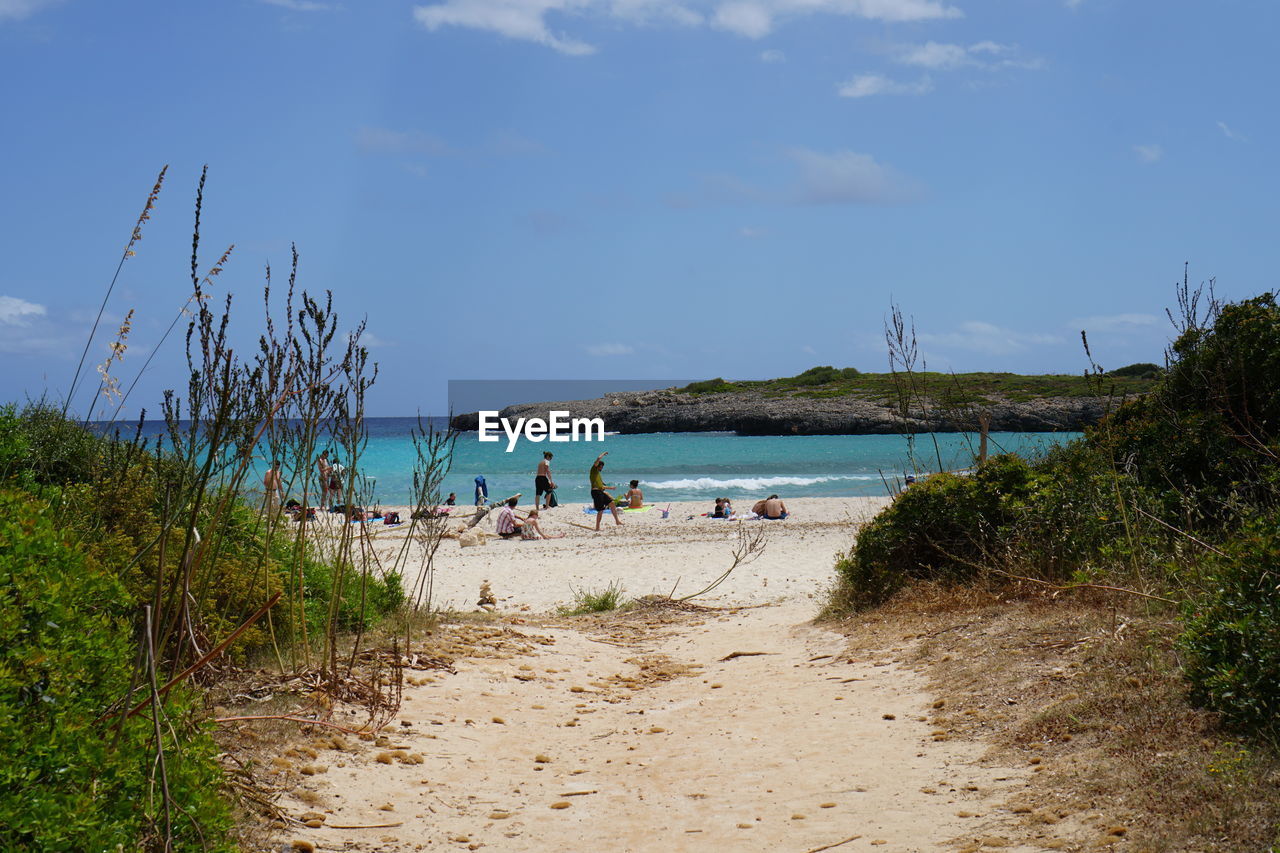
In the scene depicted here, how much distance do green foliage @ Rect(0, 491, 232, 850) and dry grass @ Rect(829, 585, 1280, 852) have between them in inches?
116

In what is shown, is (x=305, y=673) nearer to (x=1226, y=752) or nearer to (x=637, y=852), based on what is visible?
(x=637, y=852)

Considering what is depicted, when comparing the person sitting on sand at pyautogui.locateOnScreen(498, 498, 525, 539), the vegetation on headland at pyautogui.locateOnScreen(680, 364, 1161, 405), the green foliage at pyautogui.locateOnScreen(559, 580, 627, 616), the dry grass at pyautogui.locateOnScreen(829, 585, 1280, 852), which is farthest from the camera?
the vegetation on headland at pyautogui.locateOnScreen(680, 364, 1161, 405)

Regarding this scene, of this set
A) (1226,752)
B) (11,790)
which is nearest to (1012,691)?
(1226,752)

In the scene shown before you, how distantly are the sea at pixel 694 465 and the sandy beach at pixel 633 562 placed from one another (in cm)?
280

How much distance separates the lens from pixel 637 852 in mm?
3979

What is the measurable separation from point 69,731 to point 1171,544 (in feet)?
21.2

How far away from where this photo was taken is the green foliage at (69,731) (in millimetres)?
2445

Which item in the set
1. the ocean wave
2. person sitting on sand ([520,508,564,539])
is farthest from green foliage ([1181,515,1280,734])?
the ocean wave

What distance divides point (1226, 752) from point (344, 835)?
11.4 feet

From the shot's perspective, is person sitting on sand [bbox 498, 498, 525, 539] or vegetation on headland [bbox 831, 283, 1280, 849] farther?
person sitting on sand [bbox 498, 498, 525, 539]

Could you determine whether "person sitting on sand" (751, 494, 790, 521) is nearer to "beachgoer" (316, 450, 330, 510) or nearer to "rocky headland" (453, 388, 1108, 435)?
Answer: "beachgoer" (316, 450, 330, 510)

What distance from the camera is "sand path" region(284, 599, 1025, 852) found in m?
4.09

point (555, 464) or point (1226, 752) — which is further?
point (555, 464)

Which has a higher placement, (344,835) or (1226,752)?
(1226,752)
